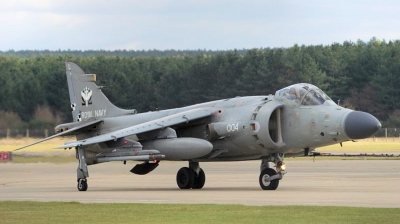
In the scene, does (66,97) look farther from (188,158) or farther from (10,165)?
(188,158)

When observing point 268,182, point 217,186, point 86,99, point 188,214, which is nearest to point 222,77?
point 86,99

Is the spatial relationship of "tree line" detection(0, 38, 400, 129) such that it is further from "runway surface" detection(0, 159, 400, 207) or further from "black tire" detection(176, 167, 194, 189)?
"black tire" detection(176, 167, 194, 189)

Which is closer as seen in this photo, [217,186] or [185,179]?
[185,179]

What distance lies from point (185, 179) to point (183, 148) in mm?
1975

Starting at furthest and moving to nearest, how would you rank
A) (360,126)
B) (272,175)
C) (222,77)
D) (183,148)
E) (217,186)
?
(222,77) < (217,186) < (183,148) < (272,175) < (360,126)

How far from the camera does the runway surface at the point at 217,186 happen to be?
779 inches

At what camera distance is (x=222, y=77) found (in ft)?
243

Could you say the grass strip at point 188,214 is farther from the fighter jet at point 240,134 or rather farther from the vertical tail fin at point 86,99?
the vertical tail fin at point 86,99

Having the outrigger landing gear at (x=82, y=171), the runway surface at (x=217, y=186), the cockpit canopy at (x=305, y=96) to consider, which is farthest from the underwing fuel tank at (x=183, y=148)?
the cockpit canopy at (x=305, y=96)

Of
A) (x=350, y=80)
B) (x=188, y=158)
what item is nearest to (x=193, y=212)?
(x=188, y=158)

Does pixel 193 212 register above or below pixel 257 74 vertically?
below

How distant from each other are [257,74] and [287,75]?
249 centimetres

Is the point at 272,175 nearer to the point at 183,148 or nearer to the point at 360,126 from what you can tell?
the point at 183,148

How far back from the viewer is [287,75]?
72062mm
